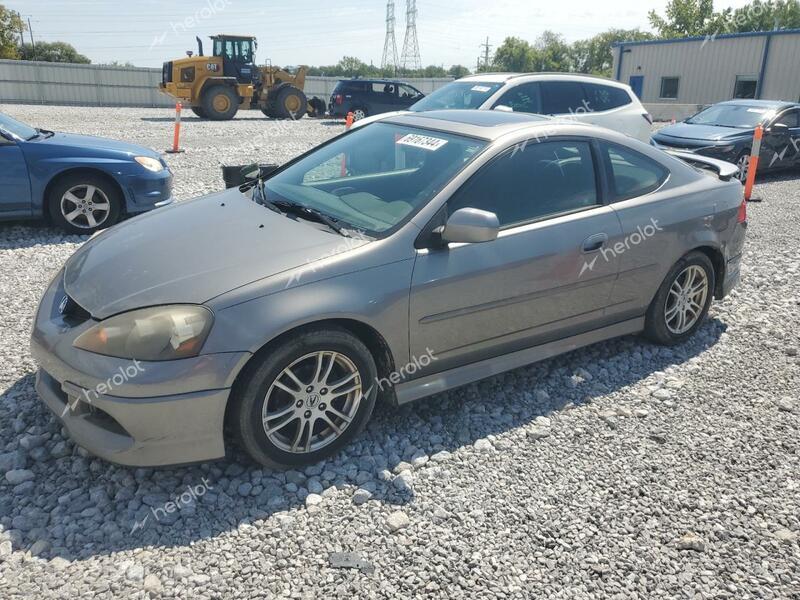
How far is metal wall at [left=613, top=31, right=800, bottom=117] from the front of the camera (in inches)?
1051

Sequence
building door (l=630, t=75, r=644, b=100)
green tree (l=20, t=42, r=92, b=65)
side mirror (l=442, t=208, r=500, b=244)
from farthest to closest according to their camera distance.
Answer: green tree (l=20, t=42, r=92, b=65)
building door (l=630, t=75, r=644, b=100)
side mirror (l=442, t=208, r=500, b=244)

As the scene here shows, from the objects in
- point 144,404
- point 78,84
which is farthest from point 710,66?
point 144,404

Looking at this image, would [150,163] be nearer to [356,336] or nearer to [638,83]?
[356,336]

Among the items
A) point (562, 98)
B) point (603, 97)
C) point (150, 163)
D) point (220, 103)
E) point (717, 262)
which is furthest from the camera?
point (220, 103)

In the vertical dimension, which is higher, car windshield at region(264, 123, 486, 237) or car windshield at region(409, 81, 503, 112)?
car windshield at region(409, 81, 503, 112)

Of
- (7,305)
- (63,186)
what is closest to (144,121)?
(63,186)

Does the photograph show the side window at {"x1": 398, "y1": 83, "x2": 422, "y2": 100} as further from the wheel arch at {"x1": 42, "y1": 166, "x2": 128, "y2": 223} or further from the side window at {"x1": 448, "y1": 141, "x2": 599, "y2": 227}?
the side window at {"x1": 448, "y1": 141, "x2": 599, "y2": 227}

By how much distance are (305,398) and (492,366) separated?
43.9 inches

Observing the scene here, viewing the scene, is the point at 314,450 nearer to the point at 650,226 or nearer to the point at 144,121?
the point at 650,226

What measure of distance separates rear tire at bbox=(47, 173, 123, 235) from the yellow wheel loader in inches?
599

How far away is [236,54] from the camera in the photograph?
22562mm

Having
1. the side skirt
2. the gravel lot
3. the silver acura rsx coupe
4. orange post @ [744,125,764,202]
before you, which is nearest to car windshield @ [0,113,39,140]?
the gravel lot

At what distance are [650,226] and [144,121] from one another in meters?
20.4

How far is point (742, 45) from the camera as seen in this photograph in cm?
2791
